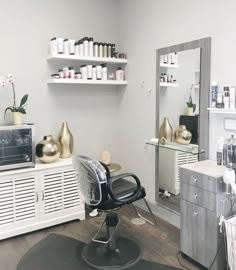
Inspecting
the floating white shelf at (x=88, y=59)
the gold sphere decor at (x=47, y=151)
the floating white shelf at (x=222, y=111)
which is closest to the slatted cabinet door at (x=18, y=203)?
the gold sphere decor at (x=47, y=151)

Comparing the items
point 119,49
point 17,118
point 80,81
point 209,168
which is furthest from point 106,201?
point 119,49

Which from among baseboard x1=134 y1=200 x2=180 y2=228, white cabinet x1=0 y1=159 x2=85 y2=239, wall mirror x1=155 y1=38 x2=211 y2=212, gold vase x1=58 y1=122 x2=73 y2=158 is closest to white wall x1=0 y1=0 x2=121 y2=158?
gold vase x1=58 y1=122 x2=73 y2=158

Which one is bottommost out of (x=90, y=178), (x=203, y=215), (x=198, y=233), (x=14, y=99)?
(x=198, y=233)

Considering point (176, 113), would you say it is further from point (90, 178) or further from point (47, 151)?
point (47, 151)

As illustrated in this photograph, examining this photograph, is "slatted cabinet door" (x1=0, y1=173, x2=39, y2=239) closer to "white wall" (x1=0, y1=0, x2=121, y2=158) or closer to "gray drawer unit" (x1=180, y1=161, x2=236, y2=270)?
"white wall" (x1=0, y1=0, x2=121, y2=158)

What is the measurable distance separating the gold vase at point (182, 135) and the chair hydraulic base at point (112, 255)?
110 cm

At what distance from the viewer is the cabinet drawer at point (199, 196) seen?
2.17 m

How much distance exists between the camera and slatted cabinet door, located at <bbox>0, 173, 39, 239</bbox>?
9.22 ft

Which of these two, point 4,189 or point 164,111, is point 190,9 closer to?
point 164,111

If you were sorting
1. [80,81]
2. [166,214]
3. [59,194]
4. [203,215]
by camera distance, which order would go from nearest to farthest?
[203,215] → [59,194] → [166,214] → [80,81]

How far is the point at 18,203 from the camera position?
113 inches

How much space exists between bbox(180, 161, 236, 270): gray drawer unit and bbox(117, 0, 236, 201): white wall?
46 cm

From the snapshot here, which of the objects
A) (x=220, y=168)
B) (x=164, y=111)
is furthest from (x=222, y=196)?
(x=164, y=111)

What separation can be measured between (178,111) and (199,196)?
0.98 metres
